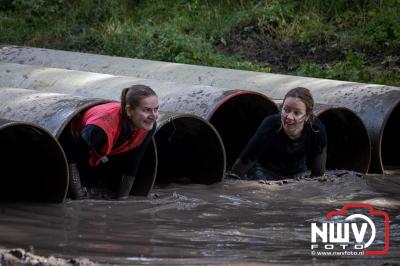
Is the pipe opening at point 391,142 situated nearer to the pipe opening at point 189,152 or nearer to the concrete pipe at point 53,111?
the pipe opening at point 189,152

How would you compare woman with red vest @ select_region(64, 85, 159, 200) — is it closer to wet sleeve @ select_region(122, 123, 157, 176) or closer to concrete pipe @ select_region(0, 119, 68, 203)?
wet sleeve @ select_region(122, 123, 157, 176)

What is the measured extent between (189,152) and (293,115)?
4.24 feet

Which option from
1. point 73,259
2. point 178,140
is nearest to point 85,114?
point 178,140

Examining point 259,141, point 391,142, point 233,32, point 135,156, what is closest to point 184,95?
point 259,141

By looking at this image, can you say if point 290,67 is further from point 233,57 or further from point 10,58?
point 10,58

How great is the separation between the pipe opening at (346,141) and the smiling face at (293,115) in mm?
714

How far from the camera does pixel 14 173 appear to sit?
810 centimetres

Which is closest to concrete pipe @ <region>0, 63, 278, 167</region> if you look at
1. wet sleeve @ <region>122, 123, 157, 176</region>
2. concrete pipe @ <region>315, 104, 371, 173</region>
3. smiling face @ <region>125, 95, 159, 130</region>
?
concrete pipe @ <region>315, 104, 371, 173</region>

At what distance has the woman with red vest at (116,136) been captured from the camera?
7.30 metres

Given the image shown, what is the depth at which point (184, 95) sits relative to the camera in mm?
9133

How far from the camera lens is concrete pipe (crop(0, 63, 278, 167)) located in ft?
29.4

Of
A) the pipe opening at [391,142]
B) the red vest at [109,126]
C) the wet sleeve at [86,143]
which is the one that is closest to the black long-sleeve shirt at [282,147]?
the red vest at [109,126]

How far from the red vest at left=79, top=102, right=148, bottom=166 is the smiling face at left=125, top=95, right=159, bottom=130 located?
0.14 m

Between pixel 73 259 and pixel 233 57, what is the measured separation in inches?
373
